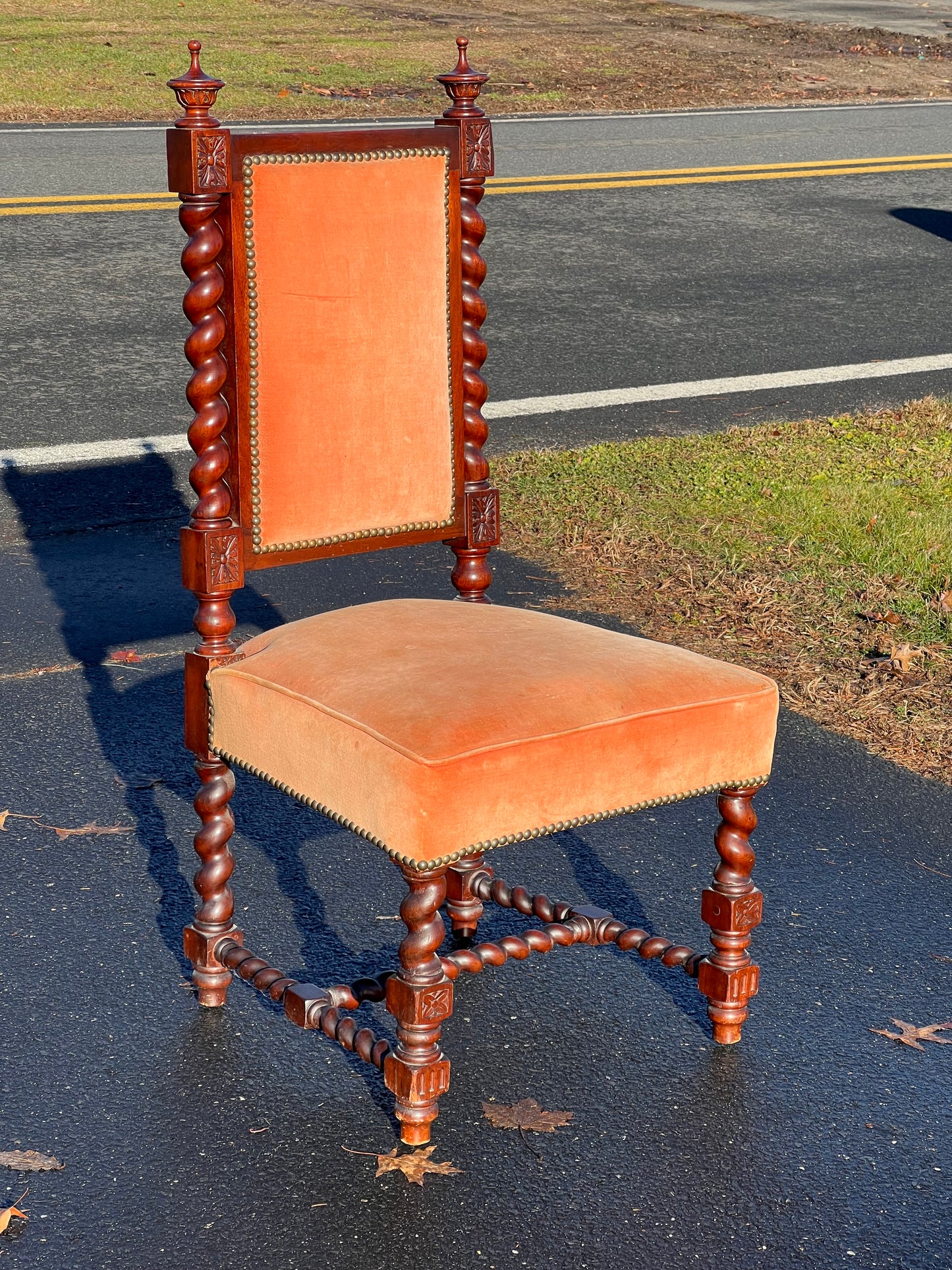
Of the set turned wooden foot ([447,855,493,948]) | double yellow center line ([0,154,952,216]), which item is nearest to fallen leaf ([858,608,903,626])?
turned wooden foot ([447,855,493,948])

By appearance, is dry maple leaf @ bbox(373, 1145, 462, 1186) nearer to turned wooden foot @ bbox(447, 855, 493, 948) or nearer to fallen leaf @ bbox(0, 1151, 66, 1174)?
fallen leaf @ bbox(0, 1151, 66, 1174)

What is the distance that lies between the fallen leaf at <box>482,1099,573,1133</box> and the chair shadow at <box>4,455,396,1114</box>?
182 mm

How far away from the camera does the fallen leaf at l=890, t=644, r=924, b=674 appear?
15.7 ft

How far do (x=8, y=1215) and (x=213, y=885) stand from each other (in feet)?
2.48

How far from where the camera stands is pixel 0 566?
5.64 metres

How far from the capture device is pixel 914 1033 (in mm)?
3156

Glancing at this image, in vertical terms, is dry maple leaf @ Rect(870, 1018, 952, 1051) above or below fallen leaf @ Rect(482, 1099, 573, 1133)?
above

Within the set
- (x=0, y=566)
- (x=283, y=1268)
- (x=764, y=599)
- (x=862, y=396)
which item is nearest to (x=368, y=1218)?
(x=283, y=1268)

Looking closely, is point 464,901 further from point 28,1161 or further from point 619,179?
point 619,179

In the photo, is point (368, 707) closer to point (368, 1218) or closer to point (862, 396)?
point (368, 1218)

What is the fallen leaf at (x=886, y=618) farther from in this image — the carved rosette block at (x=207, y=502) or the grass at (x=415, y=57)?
the grass at (x=415, y=57)

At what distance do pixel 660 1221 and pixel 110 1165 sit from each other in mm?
907

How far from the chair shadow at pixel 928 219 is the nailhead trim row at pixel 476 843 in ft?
29.6

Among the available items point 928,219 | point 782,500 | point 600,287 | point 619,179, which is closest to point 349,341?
point 782,500
